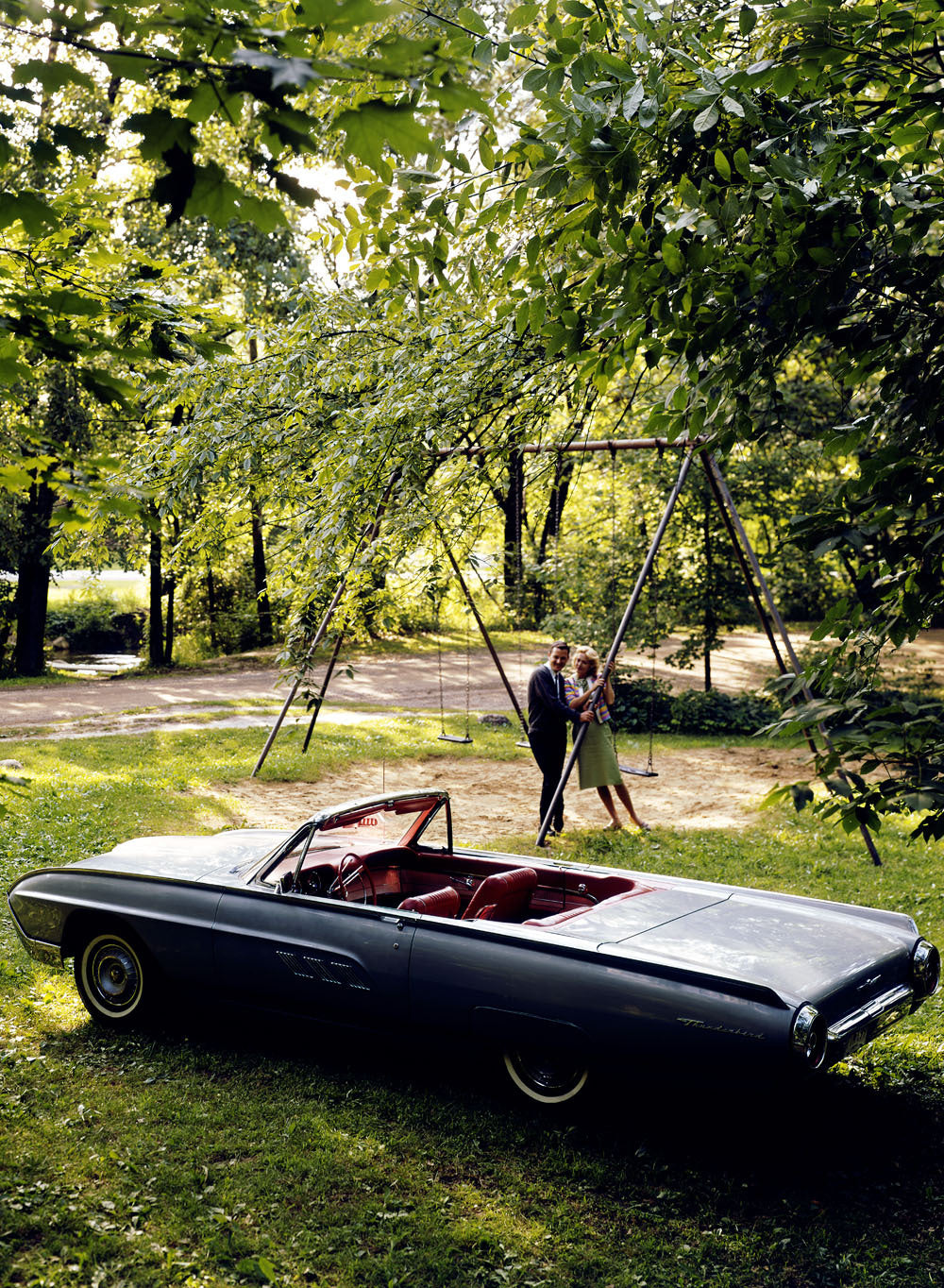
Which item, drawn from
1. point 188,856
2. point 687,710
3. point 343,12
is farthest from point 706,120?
point 687,710

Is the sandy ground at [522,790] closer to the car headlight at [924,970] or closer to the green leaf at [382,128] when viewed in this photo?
the car headlight at [924,970]

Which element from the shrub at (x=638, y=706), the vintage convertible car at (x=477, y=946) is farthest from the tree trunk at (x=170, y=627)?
the vintage convertible car at (x=477, y=946)

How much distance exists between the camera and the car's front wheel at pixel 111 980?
5660mm

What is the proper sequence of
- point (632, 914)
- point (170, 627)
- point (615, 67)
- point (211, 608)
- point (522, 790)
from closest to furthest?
point (615, 67) → point (632, 914) → point (522, 790) → point (170, 627) → point (211, 608)

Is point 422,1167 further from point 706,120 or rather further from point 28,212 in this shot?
point 706,120

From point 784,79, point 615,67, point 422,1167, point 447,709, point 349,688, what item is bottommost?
point 422,1167

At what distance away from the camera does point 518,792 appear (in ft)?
41.6

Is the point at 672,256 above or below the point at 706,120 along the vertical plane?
below

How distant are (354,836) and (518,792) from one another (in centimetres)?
678

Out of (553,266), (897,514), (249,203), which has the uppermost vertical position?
(553,266)

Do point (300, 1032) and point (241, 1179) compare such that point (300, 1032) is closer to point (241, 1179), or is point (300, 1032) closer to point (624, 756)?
point (241, 1179)

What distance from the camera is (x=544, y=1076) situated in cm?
479

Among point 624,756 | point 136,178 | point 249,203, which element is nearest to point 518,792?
point 624,756

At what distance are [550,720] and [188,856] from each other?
474cm
